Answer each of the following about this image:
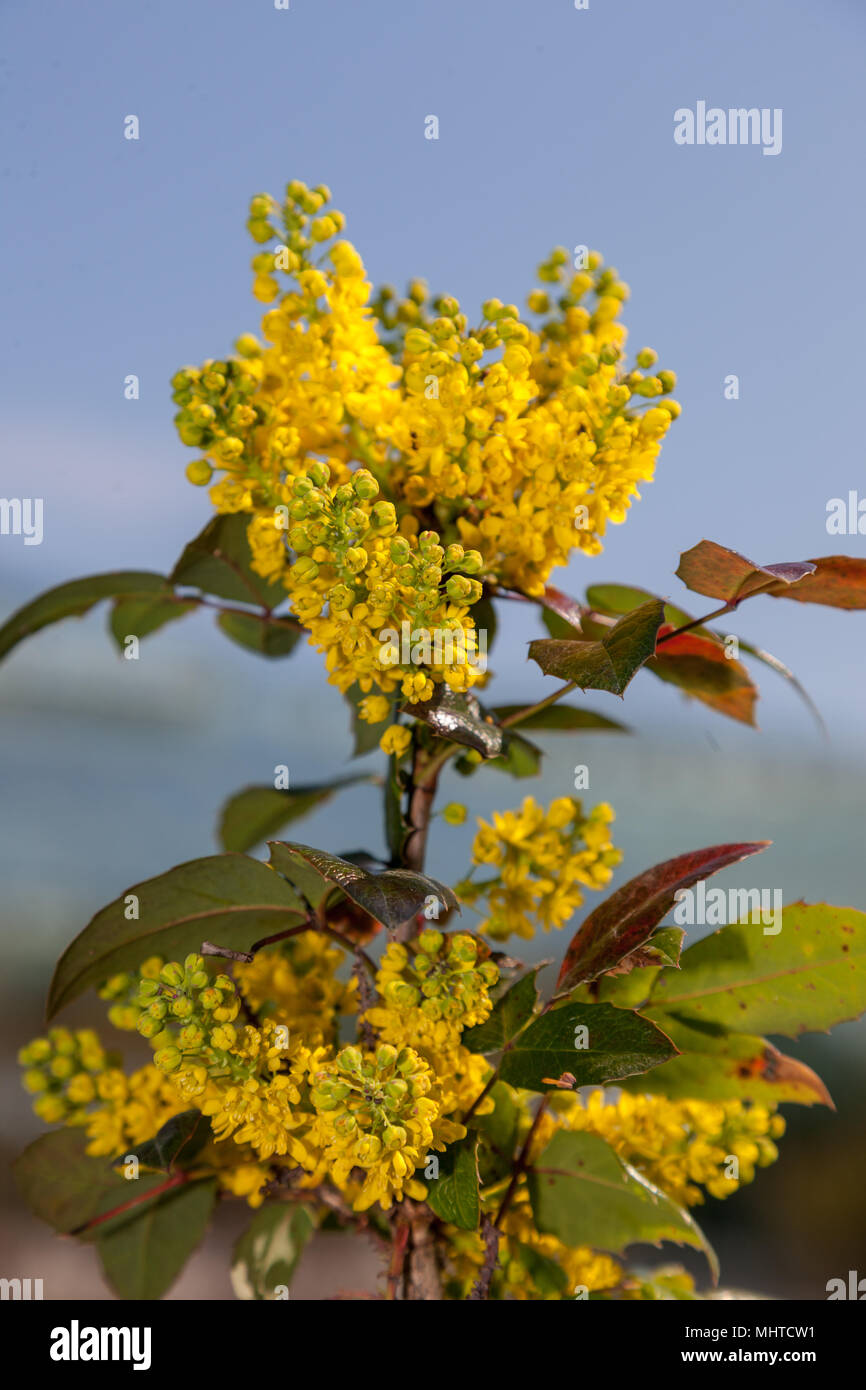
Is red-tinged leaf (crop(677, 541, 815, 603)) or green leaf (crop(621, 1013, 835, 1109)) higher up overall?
red-tinged leaf (crop(677, 541, 815, 603))

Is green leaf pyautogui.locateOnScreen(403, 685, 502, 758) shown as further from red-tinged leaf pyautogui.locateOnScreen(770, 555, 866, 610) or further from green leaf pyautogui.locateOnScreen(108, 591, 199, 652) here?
green leaf pyautogui.locateOnScreen(108, 591, 199, 652)

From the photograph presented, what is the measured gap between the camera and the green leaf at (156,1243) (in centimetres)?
63

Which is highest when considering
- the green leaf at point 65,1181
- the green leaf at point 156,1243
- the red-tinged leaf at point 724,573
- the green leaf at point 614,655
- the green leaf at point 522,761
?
the red-tinged leaf at point 724,573

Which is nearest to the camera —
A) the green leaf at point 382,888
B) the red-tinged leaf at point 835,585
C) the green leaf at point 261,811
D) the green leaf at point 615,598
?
the green leaf at point 382,888

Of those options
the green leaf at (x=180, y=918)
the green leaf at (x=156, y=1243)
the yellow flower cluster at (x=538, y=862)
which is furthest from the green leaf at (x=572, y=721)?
the green leaf at (x=156, y=1243)

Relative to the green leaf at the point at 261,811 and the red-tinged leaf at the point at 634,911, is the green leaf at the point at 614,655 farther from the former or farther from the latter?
the green leaf at the point at 261,811

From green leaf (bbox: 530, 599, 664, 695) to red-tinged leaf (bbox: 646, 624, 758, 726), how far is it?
0.10 metres

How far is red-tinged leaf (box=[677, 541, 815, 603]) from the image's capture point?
467 millimetres

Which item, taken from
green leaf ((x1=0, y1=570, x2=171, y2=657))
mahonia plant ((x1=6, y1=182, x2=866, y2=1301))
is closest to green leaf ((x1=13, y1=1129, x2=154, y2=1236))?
mahonia plant ((x1=6, y1=182, x2=866, y2=1301))

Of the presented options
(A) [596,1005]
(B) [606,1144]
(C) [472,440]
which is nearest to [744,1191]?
(B) [606,1144]

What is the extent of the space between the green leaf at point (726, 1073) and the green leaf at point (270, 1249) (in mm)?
325

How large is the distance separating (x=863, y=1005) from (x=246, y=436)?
455mm

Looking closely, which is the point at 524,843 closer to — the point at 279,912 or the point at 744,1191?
the point at 279,912

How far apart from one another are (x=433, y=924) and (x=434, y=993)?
21 centimetres
